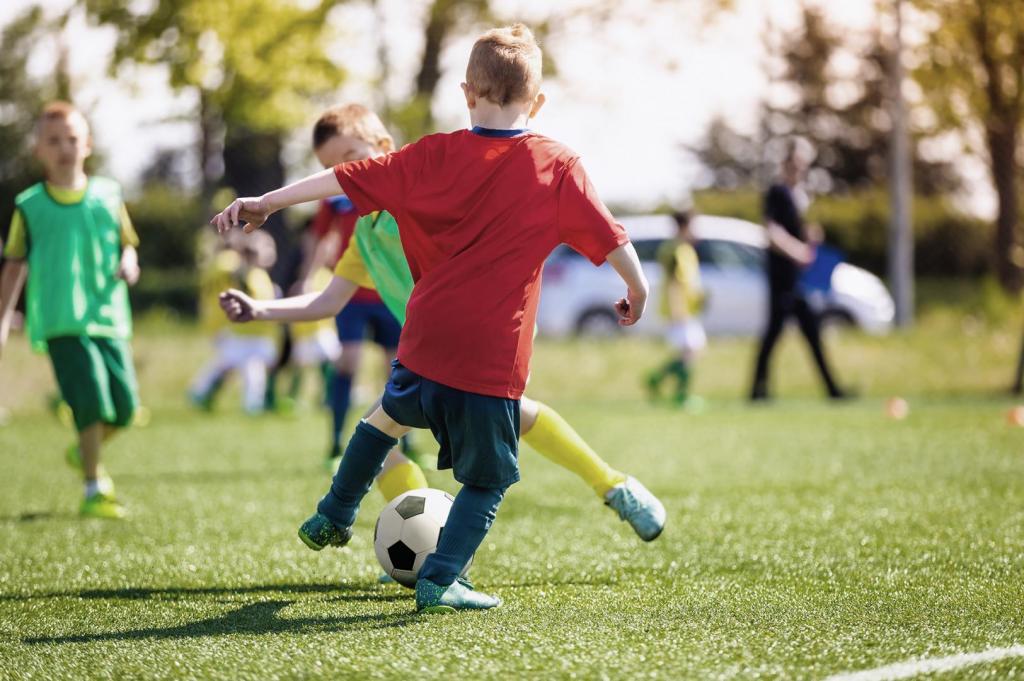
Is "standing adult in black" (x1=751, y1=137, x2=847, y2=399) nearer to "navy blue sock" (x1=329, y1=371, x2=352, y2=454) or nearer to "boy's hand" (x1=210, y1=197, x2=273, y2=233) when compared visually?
"navy blue sock" (x1=329, y1=371, x2=352, y2=454)

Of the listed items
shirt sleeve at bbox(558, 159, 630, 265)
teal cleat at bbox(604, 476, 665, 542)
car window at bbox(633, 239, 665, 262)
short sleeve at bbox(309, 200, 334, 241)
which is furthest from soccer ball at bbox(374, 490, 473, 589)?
car window at bbox(633, 239, 665, 262)

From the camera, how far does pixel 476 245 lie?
3.68 meters

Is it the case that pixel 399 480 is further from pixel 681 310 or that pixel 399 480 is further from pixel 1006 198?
pixel 1006 198

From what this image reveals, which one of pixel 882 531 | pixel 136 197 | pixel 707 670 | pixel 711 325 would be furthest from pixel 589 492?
pixel 136 197

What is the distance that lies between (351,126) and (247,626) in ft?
6.25

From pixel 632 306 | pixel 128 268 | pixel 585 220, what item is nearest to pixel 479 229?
pixel 585 220

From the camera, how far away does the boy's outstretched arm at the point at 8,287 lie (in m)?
5.94

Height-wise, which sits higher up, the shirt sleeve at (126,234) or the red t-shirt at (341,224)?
the shirt sleeve at (126,234)

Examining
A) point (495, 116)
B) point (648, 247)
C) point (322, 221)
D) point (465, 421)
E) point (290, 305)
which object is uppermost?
point (495, 116)

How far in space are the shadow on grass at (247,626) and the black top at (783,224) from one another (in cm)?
869

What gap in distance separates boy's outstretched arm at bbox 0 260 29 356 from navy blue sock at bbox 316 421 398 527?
8.69ft

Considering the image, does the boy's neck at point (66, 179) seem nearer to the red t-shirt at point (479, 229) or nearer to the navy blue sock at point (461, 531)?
the red t-shirt at point (479, 229)

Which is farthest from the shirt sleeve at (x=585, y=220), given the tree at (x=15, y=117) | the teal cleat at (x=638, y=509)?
the tree at (x=15, y=117)

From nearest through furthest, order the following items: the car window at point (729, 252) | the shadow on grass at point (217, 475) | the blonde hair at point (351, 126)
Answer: the blonde hair at point (351, 126) < the shadow on grass at point (217, 475) < the car window at point (729, 252)
